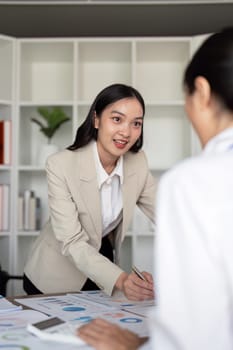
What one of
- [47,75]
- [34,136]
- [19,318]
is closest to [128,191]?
[19,318]

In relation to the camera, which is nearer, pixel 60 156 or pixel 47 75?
pixel 60 156

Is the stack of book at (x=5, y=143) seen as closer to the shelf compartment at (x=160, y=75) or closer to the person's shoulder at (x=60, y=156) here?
the shelf compartment at (x=160, y=75)

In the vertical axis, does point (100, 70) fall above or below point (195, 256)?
above

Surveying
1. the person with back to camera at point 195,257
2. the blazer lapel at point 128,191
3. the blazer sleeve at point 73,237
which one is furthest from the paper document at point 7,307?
the person with back to camera at point 195,257

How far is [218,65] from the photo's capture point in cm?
104

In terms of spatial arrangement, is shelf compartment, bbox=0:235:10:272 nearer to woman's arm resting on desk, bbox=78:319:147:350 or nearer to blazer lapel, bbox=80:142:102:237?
blazer lapel, bbox=80:142:102:237

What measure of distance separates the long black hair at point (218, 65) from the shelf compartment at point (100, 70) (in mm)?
3311

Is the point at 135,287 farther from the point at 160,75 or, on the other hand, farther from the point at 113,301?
the point at 160,75

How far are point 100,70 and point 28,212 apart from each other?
1357 millimetres

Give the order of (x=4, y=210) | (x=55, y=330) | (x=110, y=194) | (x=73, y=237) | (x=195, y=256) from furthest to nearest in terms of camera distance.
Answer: (x=4, y=210), (x=110, y=194), (x=73, y=237), (x=55, y=330), (x=195, y=256)

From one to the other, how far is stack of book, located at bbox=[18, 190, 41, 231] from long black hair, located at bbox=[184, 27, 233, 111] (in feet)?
10.5

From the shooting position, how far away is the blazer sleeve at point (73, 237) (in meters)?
2.07

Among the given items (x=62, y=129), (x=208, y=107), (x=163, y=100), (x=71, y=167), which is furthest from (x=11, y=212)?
(x=208, y=107)

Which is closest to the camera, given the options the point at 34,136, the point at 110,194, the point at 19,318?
the point at 19,318
